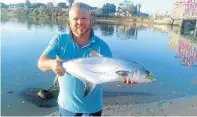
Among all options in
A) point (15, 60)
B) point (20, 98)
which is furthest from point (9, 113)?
point (15, 60)

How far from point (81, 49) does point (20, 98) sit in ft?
28.3

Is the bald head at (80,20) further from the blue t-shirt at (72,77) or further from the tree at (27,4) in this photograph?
the tree at (27,4)

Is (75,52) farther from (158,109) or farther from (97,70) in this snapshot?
(158,109)

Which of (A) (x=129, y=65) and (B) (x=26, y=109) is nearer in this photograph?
(A) (x=129, y=65)

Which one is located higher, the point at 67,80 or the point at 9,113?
the point at 67,80

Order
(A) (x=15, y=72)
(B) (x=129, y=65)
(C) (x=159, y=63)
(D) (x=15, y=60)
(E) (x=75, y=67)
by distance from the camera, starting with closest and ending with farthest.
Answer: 1. (B) (x=129, y=65)
2. (E) (x=75, y=67)
3. (A) (x=15, y=72)
4. (D) (x=15, y=60)
5. (C) (x=159, y=63)

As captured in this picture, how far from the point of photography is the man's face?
12.0 feet

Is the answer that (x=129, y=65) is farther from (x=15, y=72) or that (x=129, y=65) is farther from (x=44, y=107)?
(x=15, y=72)

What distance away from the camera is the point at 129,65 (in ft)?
11.0

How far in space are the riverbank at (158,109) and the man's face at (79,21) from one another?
563 centimetres

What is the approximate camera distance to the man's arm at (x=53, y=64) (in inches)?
138

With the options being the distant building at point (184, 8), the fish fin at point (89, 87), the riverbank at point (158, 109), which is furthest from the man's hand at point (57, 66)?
the distant building at point (184, 8)

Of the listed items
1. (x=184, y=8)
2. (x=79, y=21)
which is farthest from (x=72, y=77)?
(x=184, y=8)

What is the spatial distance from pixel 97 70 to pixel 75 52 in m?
0.41
